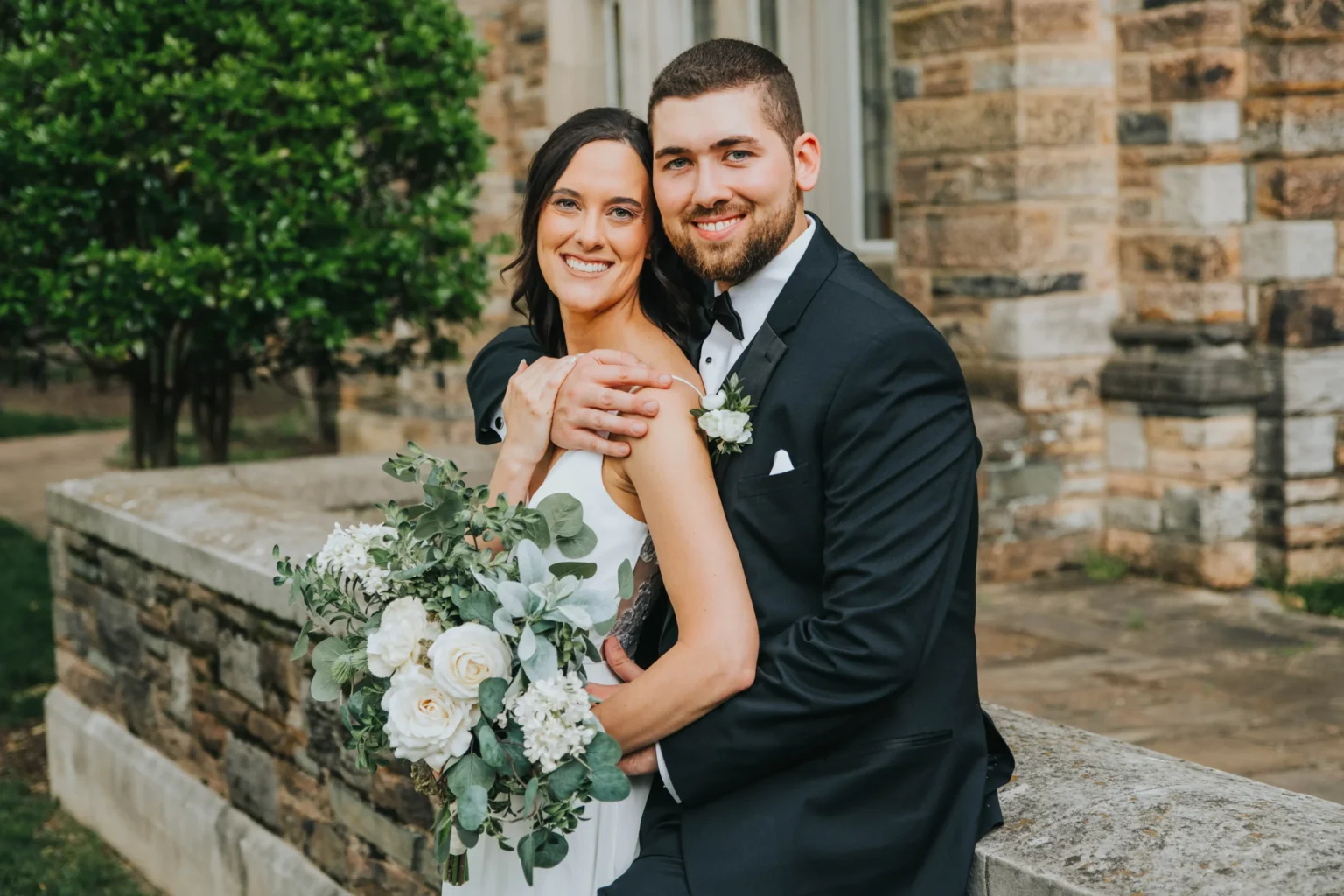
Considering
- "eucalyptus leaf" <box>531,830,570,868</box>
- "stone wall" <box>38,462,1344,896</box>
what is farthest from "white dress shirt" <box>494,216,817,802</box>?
"stone wall" <box>38,462,1344,896</box>

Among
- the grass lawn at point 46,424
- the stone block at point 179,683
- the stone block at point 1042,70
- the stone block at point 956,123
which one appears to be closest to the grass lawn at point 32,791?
the stone block at point 179,683

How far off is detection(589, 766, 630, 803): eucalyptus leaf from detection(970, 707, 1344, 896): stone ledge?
60 cm

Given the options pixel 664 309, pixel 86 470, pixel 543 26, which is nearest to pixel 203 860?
pixel 664 309

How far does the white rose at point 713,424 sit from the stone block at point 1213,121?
16.8 feet

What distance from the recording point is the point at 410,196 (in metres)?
7.36

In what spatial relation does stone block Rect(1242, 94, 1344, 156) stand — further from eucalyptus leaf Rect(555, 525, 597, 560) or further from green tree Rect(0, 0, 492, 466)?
eucalyptus leaf Rect(555, 525, 597, 560)

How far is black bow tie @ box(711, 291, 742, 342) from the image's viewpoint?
8.54 ft

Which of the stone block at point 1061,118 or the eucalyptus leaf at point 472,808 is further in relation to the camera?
the stone block at point 1061,118

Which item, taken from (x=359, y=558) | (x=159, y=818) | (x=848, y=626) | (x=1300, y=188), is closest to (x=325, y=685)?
(x=359, y=558)

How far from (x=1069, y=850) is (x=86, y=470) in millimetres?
12338

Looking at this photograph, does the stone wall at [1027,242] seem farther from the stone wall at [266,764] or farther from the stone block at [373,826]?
the stone block at [373,826]

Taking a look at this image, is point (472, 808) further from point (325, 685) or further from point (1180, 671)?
point (1180, 671)

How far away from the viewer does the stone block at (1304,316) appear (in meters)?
6.78

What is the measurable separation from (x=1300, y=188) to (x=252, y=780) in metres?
4.97
